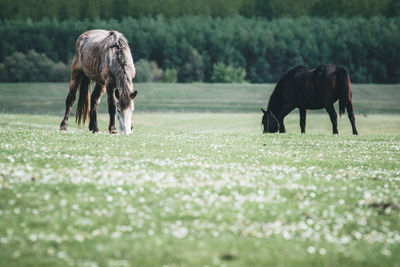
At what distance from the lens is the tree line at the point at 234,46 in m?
100

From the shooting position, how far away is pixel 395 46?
334ft

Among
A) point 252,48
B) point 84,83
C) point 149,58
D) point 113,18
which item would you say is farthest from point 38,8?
point 84,83

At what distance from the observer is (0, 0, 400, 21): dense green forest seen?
112875 mm

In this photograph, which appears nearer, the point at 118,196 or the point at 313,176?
the point at 118,196

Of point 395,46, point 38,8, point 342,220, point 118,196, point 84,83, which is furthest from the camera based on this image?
point 38,8

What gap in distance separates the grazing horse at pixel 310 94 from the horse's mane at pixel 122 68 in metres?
9.44

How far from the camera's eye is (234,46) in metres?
108

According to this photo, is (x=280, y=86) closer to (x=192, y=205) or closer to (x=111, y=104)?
(x=111, y=104)

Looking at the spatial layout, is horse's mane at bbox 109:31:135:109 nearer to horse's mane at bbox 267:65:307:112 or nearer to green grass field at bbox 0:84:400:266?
green grass field at bbox 0:84:400:266

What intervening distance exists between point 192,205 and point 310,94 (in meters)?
19.1

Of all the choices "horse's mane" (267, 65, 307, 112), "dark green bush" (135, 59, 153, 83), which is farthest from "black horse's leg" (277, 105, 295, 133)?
"dark green bush" (135, 59, 153, 83)

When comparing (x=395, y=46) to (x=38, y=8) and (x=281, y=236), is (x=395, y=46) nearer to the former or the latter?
(x=38, y=8)

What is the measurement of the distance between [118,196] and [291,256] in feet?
11.5

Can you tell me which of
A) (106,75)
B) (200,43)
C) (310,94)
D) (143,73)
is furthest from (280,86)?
(200,43)
